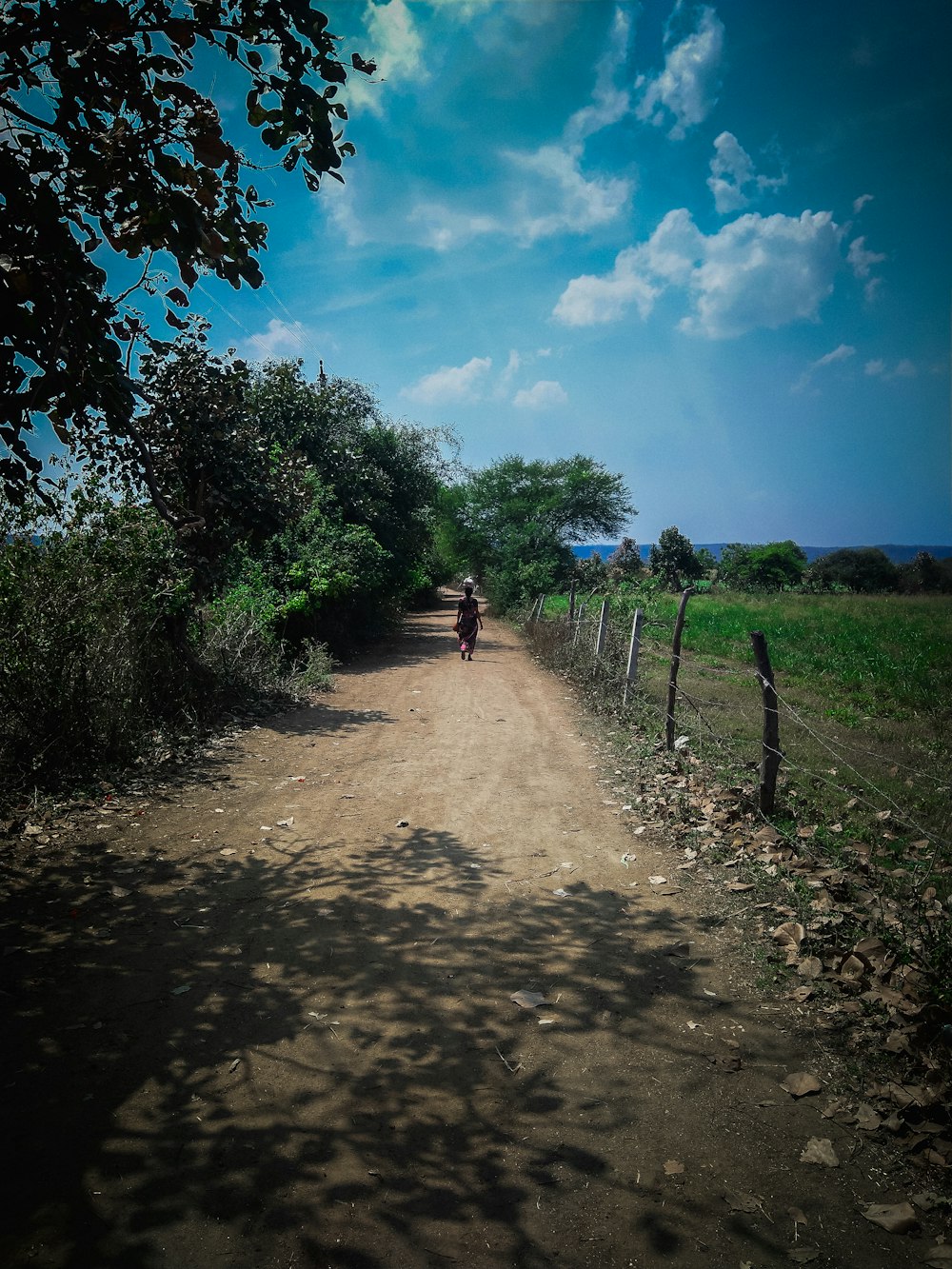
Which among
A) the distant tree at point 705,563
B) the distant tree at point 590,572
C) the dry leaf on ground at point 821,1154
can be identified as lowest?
the dry leaf on ground at point 821,1154

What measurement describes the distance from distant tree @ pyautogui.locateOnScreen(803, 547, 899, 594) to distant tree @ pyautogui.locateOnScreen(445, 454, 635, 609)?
1225 centimetres

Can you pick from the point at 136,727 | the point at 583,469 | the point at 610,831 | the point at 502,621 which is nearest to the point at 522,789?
the point at 610,831

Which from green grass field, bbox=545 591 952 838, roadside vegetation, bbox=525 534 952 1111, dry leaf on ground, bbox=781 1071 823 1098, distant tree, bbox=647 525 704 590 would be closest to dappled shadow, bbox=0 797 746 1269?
dry leaf on ground, bbox=781 1071 823 1098

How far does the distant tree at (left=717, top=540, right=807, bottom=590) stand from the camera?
137ft

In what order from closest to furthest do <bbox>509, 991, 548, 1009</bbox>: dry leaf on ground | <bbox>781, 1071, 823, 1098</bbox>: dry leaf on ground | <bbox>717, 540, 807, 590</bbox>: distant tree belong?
<bbox>781, 1071, 823, 1098</bbox>: dry leaf on ground, <bbox>509, 991, 548, 1009</bbox>: dry leaf on ground, <bbox>717, 540, 807, 590</bbox>: distant tree

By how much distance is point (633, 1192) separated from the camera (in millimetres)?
2332

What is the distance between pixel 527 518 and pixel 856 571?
19664 mm

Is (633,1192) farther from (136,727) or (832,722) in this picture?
(832,722)

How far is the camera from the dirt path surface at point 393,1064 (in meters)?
2.19

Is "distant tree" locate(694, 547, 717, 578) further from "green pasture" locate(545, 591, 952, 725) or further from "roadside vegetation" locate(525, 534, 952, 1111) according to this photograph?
"roadside vegetation" locate(525, 534, 952, 1111)

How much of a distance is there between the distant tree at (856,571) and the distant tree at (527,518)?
12251 mm

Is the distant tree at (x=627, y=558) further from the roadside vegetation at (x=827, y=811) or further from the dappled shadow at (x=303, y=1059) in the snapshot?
the dappled shadow at (x=303, y=1059)

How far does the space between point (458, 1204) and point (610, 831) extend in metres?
3.72

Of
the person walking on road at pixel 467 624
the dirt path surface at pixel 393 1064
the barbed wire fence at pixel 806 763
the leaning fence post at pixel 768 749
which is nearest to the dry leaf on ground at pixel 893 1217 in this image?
the dirt path surface at pixel 393 1064
